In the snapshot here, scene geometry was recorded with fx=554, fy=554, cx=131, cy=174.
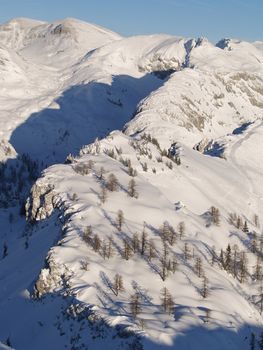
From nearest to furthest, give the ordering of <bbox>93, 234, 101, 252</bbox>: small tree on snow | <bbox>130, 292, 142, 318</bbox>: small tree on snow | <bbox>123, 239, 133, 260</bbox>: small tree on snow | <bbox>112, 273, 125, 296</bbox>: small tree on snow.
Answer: <bbox>130, 292, 142, 318</bbox>: small tree on snow < <bbox>112, 273, 125, 296</bbox>: small tree on snow < <bbox>93, 234, 101, 252</bbox>: small tree on snow < <bbox>123, 239, 133, 260</bbox>: small tree on snow

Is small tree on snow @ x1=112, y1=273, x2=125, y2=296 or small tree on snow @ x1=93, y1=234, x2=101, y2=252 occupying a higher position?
small tree on snow @ x1=112, y1=273, x2=125, y2=296

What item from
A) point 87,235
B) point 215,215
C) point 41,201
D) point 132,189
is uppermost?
point 87,235

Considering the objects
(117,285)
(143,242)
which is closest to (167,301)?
(117,285)

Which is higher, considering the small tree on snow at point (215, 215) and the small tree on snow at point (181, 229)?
the small tree on snow at point (181, 229)

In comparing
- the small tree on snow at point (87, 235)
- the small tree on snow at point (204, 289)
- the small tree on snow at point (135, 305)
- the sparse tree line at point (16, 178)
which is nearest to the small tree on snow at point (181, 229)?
the small tree on snow at point (204, 289)

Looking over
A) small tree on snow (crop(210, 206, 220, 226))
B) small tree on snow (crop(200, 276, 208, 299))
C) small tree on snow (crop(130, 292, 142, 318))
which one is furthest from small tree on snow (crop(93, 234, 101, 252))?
small tree on snow (crop(210, 206, 220, 226))

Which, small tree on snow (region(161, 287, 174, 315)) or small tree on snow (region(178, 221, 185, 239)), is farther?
small tree on snow (region(178, 221, 185, 239))

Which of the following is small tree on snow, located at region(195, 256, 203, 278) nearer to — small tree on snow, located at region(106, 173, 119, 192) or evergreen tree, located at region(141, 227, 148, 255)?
evergreen tree, located at region(141, 227, 148, 255)

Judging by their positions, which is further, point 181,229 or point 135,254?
point 181,229

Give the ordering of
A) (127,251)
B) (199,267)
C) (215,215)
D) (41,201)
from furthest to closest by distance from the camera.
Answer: (215,215)
(41,201)
(199,267)
(127,251)

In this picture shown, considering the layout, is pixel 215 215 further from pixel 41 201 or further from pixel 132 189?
pixel 41 201

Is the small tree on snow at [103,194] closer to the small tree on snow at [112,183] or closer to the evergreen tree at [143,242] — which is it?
the small tree on snow at [112,183]
